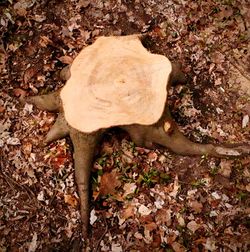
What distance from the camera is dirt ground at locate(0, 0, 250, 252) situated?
15.2 ft

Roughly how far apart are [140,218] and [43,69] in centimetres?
245

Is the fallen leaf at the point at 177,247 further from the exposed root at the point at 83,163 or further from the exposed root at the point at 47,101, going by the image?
the exposed root at the point at 47,101

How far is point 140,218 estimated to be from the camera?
471 cm

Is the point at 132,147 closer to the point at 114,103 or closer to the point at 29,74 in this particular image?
the point at 114,103

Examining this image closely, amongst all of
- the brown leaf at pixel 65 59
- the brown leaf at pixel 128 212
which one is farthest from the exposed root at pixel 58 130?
the brown leaf at pixel 128 212

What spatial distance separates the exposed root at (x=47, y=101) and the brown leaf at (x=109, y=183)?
1.07 metres

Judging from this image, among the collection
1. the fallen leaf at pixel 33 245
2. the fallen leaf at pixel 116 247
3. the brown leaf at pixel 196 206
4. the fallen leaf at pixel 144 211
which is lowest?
the fallen leaf at pixel 116 247

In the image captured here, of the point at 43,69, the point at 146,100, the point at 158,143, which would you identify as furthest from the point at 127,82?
the point at 43,69

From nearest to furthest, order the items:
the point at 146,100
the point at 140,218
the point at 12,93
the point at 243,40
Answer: the point at 146,100, the point at 140,218, the point at 12,93, the point at 243,40

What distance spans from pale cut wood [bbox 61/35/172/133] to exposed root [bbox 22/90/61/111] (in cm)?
44

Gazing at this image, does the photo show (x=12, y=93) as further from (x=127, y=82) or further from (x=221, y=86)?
(x=221, y=86)

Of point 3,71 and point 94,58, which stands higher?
point 94,58

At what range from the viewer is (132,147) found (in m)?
5.05

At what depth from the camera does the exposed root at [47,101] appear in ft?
15.9
